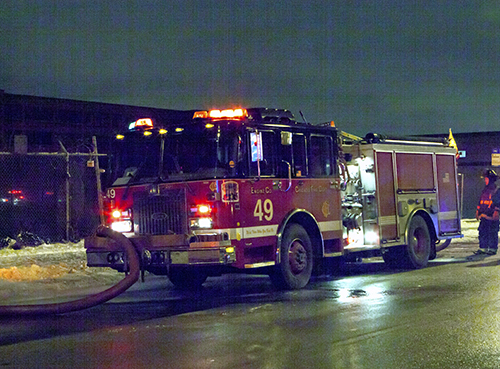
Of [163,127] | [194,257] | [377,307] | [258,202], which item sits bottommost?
[377,307]

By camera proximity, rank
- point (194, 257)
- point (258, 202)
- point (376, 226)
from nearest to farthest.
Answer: point (194, 257) → point (258, 202) → point (376, 226)

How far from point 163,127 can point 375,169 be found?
14.7 feet

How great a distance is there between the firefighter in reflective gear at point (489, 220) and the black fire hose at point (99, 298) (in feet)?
28.0

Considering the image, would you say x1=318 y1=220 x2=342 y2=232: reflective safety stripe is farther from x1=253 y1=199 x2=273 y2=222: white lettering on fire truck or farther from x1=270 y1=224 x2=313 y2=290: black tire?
x1=253 y1=199 x2=273 y2=222: white lettering on fire truck

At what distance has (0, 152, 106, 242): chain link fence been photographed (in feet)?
52.3

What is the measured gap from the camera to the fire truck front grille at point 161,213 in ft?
30.4

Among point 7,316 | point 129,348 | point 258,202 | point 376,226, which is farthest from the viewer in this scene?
point 376,226

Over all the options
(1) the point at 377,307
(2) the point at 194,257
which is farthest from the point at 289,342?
(2) the point at 194,257

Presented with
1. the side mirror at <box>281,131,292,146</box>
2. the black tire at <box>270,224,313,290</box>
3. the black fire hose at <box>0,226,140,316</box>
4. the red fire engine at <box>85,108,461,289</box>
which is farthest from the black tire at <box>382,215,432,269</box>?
the black fire hose at <box>0,226,140,316</box>

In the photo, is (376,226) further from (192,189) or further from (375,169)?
(192,189)

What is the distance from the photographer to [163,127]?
32.5 ft

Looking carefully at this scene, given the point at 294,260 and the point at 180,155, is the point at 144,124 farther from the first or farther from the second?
the point at 294,260

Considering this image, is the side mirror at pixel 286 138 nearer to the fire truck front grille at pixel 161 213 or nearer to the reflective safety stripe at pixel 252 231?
the reflective safety stripe at pixel 252 231

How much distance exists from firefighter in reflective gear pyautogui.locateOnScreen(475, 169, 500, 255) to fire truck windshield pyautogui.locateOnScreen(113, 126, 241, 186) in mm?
7595
